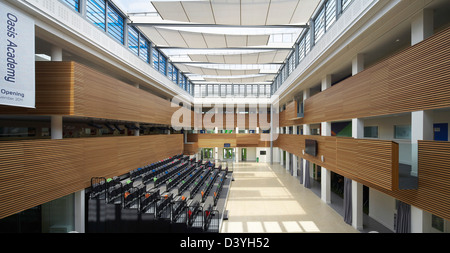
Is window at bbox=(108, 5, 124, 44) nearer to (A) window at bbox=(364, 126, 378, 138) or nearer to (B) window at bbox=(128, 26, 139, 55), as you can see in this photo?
(B) window at bbox=(128, 26, 139, 55)

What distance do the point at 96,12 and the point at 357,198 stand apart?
14286 millimetres

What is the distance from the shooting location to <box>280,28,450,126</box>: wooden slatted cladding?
15.8 ft

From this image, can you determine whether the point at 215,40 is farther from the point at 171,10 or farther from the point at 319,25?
the point at 319,25

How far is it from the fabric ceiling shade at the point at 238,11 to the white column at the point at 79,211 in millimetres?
8653

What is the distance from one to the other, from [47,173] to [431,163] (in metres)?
10.7

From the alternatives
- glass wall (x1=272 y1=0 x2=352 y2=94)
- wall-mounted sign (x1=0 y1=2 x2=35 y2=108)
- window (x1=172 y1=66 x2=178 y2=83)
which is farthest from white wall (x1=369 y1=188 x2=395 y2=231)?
window (x1=172 y1=66 x2=178 y2=83)

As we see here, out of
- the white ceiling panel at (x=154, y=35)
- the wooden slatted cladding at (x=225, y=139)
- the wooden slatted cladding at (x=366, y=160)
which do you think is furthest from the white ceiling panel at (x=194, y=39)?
the wooden slatted cladding at (x=225, y=139)

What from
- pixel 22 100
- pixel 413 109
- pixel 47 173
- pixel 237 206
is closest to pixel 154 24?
pixel 22 100

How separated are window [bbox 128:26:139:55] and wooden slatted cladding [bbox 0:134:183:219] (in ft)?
19.2

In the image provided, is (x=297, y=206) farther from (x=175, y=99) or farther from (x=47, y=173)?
(x=175, y=99)

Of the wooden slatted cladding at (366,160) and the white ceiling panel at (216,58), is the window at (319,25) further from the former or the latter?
the white ceiling panel at (216,58)

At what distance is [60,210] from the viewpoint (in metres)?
7.63

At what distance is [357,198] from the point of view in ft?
29.6

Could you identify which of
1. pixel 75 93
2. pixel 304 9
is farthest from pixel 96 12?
pixel 304 9
